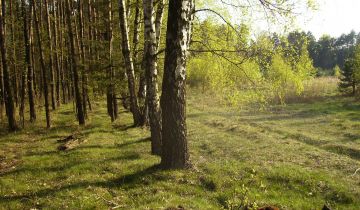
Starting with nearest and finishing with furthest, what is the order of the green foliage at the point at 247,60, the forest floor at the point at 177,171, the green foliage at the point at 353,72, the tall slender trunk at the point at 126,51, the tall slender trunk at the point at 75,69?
1. the forest floor at the point at 177,171
2. the green foliage at the point at 247,60
3. the tall slender trunk at the point at 126,51
4. the tall slender trunk at the point at 75,69
5. the green foliage at the point at 353,72

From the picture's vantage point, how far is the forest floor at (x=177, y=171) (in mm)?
9117

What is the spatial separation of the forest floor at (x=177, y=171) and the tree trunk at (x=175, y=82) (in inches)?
29.2

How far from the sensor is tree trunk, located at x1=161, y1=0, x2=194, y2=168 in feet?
32.9

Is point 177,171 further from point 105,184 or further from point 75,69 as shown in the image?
point 75,69

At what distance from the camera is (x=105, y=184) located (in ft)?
33.4

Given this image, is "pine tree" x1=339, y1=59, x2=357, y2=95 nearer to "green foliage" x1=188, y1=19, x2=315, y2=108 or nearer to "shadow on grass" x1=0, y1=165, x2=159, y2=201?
"green foliage" x1=188, y1=19, x2=315, y2=108

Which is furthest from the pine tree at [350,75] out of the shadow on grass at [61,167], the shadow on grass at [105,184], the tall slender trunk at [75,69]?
the shadow on grass at [105,184]

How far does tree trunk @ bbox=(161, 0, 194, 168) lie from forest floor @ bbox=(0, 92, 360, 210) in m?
0.74

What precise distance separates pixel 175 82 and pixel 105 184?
3.44 meters

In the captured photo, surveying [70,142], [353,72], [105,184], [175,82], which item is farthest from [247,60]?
[353,72]

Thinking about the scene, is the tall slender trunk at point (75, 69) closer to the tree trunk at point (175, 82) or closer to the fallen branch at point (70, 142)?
the fallen branch at point (70, 142)

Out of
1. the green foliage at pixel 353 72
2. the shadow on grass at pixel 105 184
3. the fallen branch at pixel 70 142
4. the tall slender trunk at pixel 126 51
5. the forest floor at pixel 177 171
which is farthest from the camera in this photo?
the green foliage at pixel 353 72

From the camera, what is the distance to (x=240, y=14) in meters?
11.8

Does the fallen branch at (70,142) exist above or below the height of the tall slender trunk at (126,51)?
below
